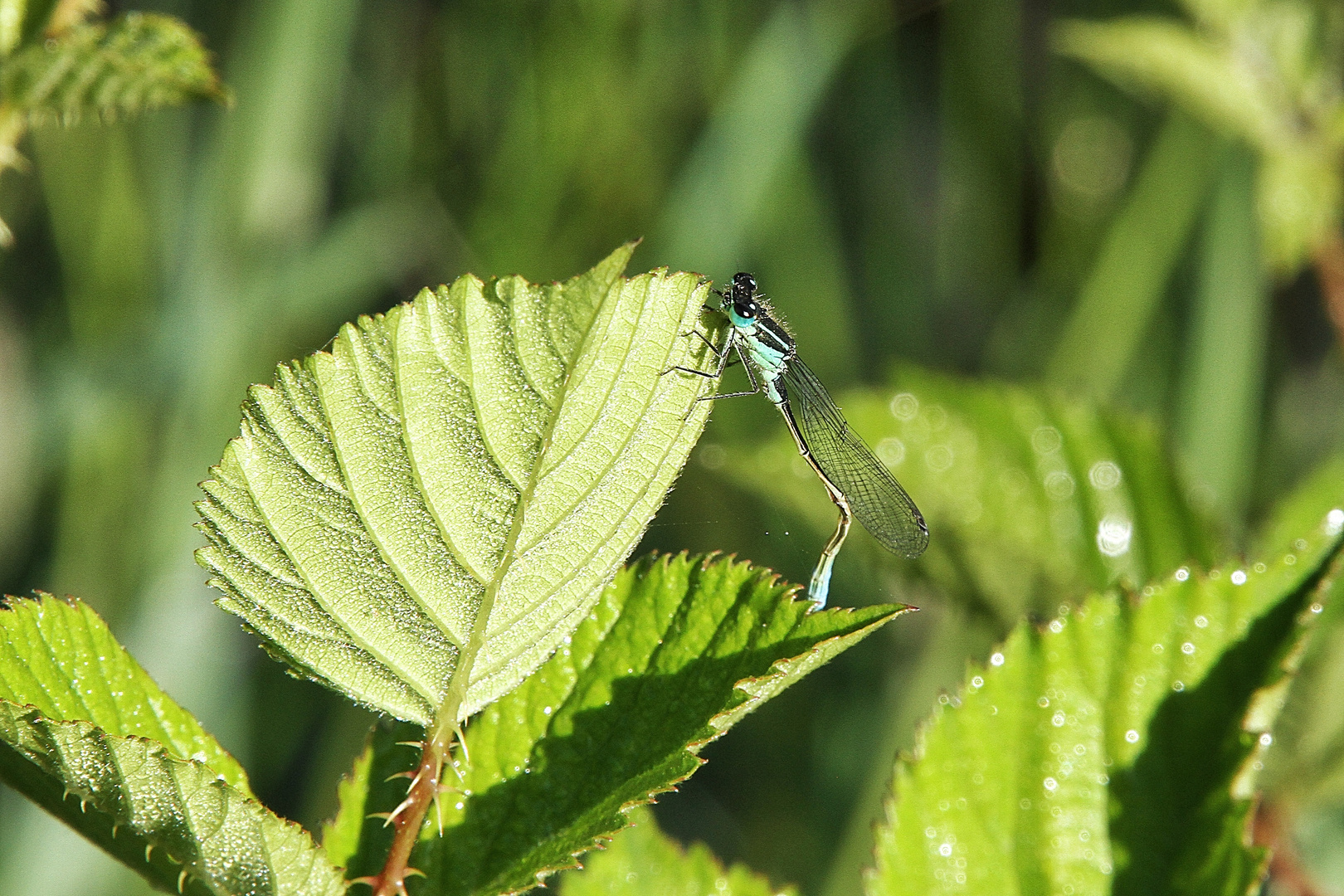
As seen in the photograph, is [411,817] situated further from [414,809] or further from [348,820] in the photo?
[348,820]

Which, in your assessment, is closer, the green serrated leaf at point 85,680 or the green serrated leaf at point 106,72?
the green serrated leaf at point 85,680

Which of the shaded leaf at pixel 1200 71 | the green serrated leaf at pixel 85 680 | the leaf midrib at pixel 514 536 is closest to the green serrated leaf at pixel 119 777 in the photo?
the green serrated leaf at pixel 85 680

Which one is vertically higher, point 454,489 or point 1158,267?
point 1158,267

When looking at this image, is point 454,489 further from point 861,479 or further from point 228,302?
point 228,302

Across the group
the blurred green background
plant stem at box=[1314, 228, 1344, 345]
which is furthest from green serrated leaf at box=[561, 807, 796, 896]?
the blurred green background

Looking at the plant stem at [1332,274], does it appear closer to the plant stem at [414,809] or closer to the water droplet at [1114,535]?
the water droplet at [1114,535]

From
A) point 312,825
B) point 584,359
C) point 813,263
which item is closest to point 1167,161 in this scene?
point 813,263

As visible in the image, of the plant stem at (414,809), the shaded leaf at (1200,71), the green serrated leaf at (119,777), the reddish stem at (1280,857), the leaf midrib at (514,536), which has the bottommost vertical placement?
the green serrated leaf at (119,777)
